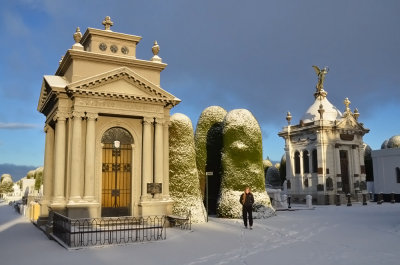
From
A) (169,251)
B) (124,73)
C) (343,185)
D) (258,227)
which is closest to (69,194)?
(124,73)

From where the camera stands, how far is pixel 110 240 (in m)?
13.4

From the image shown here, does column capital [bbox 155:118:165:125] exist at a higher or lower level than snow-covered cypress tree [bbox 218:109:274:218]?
higher

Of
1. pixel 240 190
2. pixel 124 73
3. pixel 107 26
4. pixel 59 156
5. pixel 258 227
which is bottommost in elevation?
pixel 258 227

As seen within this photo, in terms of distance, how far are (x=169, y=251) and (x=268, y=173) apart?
144ft

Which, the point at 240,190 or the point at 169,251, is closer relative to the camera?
the point at 169,251

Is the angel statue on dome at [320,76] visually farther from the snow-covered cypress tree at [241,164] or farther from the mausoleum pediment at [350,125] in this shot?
the snow-covered cypress tree at [241,164]

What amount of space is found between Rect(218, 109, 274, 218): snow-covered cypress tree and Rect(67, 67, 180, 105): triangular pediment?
566cm

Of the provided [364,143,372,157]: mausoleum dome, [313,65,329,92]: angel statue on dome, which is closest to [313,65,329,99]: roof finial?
[313,65,329,92]: angel statue on dome

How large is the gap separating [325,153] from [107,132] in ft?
92.9

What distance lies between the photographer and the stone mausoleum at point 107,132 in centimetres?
1770

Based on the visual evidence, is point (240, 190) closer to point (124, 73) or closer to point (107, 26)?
point (124, 73)

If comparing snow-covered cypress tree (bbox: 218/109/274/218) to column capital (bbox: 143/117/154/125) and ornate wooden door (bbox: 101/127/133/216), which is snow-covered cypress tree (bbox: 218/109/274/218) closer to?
column capital (bbox: 143/117/154/125)

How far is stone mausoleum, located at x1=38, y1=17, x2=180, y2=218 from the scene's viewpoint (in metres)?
17.7

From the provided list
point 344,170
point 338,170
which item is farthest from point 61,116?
point 344,170
